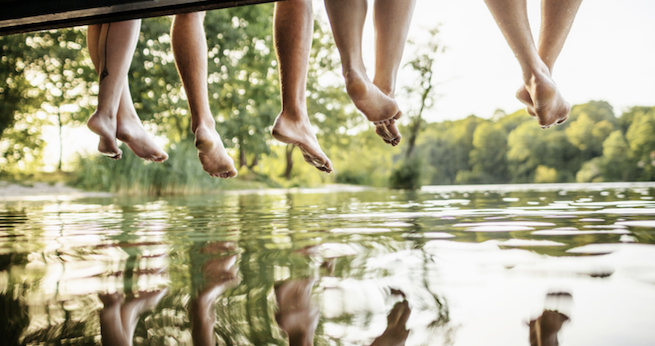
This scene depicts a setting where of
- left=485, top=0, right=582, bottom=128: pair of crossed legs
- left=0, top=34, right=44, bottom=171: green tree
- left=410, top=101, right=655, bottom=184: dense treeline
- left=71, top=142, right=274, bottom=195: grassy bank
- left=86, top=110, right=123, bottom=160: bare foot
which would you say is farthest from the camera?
left=410, top=101, right=655, bottom=184: dense treeline

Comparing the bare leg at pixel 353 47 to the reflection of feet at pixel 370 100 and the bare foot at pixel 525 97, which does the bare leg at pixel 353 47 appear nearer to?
the reflection of feet at pixel 370 100

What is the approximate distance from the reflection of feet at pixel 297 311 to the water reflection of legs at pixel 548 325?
14 cm

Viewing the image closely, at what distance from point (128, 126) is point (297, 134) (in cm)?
60

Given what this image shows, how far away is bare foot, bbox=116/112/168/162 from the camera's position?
1.33 meters

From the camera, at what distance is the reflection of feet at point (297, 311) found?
278 millimetres

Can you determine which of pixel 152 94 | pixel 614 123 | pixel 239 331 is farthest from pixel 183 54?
pixel 614 123

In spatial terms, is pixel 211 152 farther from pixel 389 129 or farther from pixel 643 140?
pixel 643 140

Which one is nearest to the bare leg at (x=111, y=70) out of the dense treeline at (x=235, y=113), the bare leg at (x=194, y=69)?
the bare leg at (x=194, y=69)

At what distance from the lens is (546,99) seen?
1.00 meters

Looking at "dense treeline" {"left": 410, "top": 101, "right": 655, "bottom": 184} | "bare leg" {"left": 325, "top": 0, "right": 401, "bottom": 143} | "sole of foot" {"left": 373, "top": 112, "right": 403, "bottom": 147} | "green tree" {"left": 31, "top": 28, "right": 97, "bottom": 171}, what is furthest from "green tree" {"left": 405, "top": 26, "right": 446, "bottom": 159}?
"bare leg" {"left": 325, "top": 0, "right": 401, "bottom": 143}

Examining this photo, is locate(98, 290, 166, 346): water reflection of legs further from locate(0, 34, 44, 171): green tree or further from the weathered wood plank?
locate(0, 34, 44, 171): green tree

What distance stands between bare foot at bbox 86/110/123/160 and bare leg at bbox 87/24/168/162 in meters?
0.05

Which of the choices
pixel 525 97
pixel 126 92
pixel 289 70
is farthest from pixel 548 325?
pixel 126 92

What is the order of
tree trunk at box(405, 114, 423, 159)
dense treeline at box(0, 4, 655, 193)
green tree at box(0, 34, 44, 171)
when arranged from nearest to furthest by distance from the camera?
dense treeline at box(0, 4, 655, 193), green tree at box(0, 34, 44, 171), tree trunk at box(405, 114, 423, 159)
